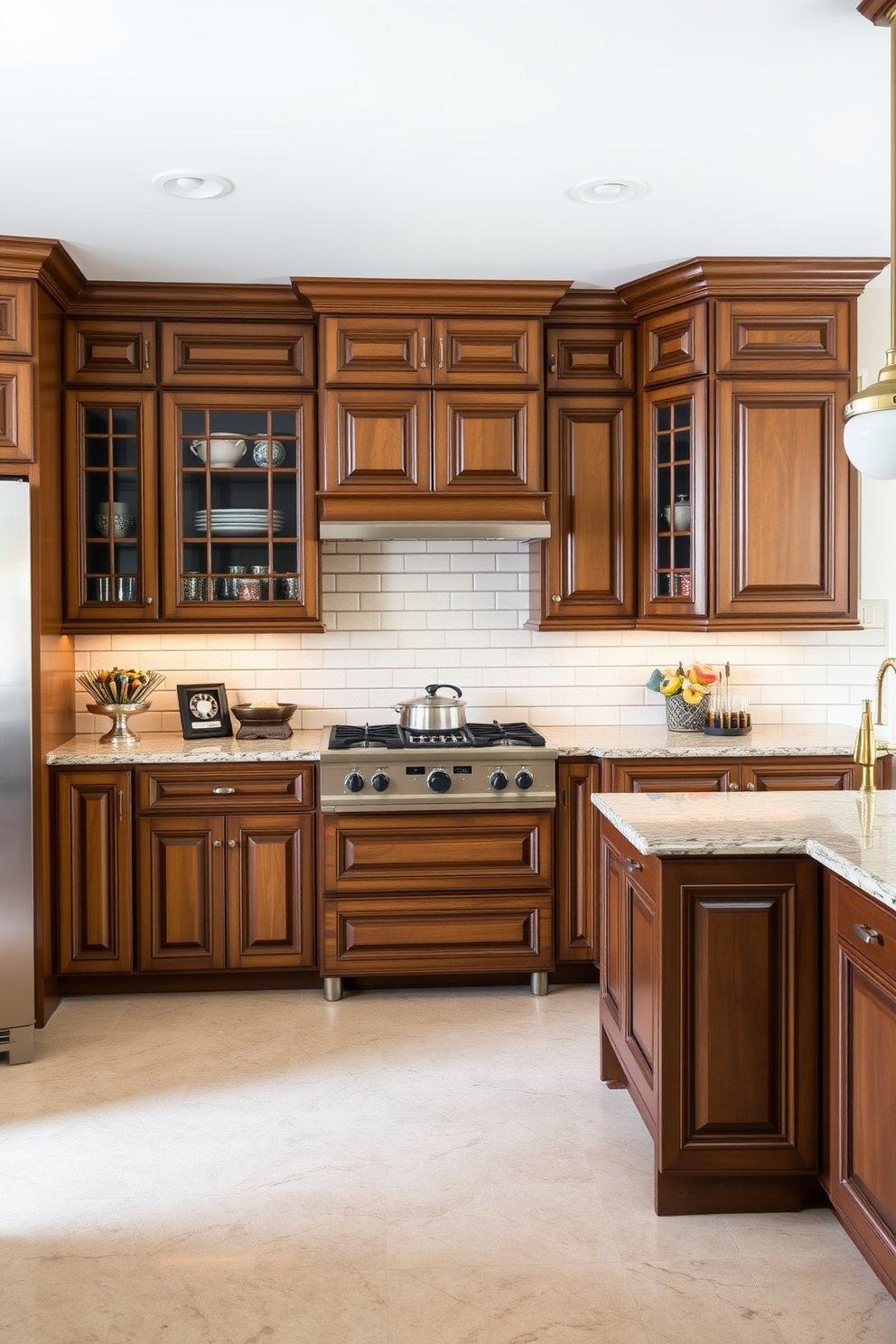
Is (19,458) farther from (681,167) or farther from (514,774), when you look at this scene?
(681,167)

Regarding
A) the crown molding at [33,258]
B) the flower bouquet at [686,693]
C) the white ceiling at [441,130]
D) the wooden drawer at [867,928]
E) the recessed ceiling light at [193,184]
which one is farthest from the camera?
the flower bouquet at [686,693]

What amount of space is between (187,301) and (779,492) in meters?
2.41

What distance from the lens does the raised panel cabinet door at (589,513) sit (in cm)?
456

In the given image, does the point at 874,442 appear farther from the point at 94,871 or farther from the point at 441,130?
the point at 94,871

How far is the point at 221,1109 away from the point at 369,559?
2327 millimetres

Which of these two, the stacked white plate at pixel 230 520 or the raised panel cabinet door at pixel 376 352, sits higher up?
the raised panel cabinet door at pixel 376 352

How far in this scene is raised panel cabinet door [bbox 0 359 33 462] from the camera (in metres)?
3.93

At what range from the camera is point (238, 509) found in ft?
14.7

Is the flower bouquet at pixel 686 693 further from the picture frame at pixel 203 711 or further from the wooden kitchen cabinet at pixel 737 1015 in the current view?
the wooden kitchen cabinet at pixel 737 1015

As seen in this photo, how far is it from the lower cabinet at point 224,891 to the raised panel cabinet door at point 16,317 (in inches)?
68.7

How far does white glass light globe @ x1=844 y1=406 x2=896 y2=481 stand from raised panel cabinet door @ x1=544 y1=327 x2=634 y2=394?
225 cm

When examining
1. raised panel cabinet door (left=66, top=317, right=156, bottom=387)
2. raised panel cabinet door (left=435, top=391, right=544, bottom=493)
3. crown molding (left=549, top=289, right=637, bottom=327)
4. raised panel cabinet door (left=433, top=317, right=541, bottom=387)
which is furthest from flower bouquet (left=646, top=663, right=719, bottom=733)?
raised panel cabinet door (left=66, top=317, right=156, bottom=387)

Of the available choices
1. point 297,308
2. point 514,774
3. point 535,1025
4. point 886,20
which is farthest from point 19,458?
point 886,20

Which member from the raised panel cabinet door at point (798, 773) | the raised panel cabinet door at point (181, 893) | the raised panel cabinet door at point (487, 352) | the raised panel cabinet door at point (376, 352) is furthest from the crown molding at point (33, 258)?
the raised panel cabinet door at point (798, 773)
